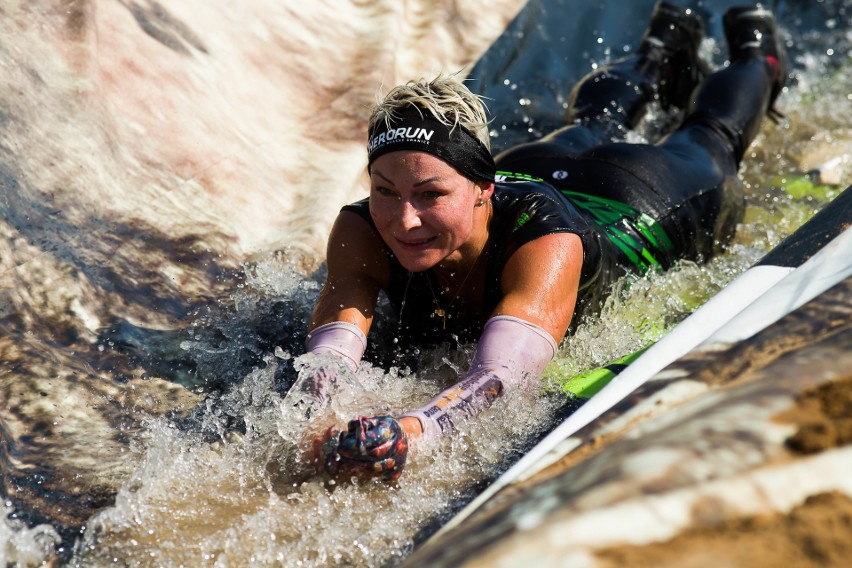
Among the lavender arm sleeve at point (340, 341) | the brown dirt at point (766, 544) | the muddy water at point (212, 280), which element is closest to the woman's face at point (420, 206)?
the lavender arm sleeve at point (340, 341)

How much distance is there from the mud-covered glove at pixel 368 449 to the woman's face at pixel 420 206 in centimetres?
63

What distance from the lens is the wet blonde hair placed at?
259 centimetres

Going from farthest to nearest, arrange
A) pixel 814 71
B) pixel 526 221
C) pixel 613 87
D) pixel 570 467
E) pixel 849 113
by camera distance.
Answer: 1. pixel 814 71
2. pixel 849 113
3. pixel 613 87
4. pixel 526 221
5. pixel 570 467

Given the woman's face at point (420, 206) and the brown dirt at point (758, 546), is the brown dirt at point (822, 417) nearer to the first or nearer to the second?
the brown dirt at point (758, 546)

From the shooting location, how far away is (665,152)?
12.4ft

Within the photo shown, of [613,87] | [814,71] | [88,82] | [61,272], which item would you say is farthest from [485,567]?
[814,71]

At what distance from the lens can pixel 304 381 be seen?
2473 mm

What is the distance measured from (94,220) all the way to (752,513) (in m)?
2.62

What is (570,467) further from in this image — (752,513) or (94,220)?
(94,220)

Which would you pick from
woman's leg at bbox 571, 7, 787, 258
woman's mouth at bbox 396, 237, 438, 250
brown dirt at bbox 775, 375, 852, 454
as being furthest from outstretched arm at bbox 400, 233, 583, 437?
brown dirt at bbox 775, 375, 852, 454

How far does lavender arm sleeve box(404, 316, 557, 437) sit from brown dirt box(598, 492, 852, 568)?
1.06 m

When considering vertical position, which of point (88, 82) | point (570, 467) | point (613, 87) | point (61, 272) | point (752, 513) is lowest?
point (61, 272)

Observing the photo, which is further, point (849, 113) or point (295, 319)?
point (849, 113)

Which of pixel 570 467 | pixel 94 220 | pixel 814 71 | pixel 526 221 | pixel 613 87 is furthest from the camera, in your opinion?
pixel 814 71
